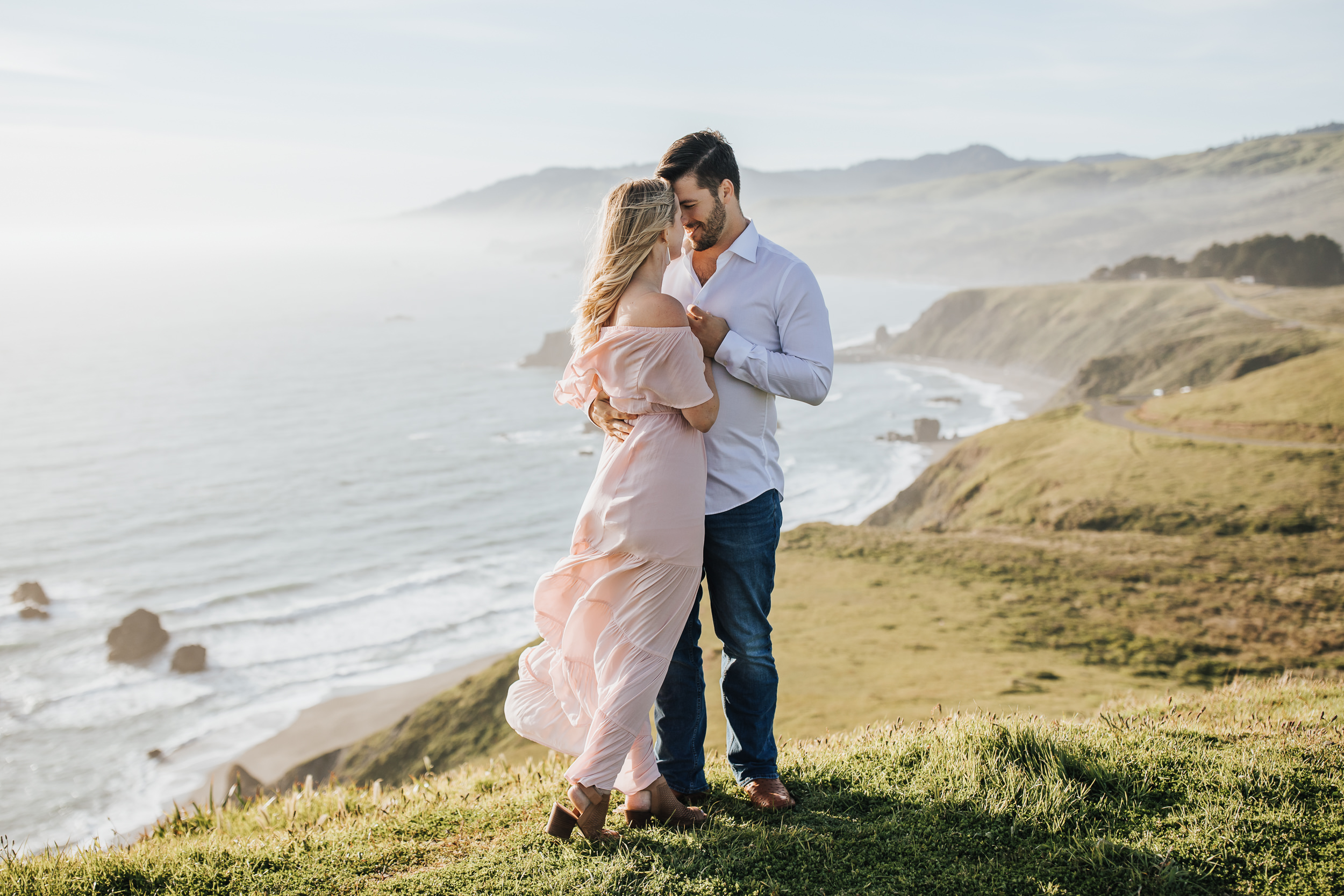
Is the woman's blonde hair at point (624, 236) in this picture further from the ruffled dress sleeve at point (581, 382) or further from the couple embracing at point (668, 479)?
the ruffled dress sleeve at point (581, 382)

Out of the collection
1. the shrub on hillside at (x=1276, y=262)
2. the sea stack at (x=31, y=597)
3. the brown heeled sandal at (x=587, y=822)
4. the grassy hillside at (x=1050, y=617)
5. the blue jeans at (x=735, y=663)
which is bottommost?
the sea stack at (x=31, y=597)

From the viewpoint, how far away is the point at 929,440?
64.6 metres

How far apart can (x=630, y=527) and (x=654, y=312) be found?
0.84 metres

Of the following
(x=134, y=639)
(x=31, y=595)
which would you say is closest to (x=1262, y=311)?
(x=134, y=639)

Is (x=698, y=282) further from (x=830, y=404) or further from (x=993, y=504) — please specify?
(x=830, y=404)

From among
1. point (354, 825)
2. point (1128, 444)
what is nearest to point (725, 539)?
point (354, 825)

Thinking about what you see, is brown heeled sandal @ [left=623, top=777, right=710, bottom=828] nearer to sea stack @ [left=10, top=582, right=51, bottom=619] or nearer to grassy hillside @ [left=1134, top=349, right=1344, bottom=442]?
grassy hillside @ [left=1134, top=349, right=1344, bottom=442]

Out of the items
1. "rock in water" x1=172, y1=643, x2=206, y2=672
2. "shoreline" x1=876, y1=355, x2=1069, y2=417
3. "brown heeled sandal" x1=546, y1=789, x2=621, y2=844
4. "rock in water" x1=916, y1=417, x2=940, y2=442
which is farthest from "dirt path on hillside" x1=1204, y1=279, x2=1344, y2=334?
"brown heeled sandal" x1=546, y1=789, x2=621, y2=844

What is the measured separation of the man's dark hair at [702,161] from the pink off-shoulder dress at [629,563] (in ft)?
2.14

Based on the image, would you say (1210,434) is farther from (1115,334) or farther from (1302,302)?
(1115,334)

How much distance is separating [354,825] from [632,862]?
61.1 inches

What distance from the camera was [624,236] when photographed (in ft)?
10.8

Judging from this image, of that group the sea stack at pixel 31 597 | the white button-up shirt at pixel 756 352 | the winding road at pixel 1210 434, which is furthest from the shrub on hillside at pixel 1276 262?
the sea stack at pixel 31 597

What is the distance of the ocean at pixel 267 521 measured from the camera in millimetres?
25609
